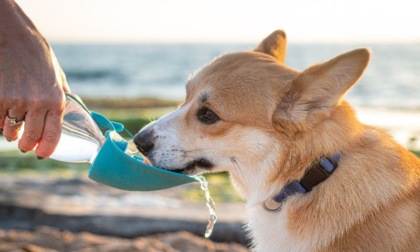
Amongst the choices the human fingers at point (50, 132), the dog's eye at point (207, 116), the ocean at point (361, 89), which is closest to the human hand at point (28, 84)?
the human fingers at point (50, 132)

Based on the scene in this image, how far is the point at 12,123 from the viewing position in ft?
10.1

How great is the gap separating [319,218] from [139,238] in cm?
260

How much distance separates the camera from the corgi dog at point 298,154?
3.62 meters

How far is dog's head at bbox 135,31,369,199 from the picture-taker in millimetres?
3789

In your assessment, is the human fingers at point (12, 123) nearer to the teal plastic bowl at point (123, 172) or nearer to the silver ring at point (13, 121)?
the silver ring at point (13, 121)

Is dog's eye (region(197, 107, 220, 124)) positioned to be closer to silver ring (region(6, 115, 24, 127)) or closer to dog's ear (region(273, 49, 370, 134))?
dog's ear (region(273, 49, 370, 134))

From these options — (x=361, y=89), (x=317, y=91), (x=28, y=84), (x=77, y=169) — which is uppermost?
(x=28, y=84)

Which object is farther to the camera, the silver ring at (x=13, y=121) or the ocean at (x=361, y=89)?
the ocean at (x=361, y=89)

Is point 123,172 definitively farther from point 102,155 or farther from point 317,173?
point 317,173

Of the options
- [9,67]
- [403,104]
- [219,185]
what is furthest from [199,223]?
[403,104]

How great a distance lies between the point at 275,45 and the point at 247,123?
3.13 ft

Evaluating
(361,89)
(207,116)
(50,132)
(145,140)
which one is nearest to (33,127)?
(50,132)

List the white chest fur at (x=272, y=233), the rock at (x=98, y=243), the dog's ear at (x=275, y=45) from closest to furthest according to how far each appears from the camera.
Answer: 1. the white chest fur at (x=272, y=233)
2. the dog's ear at (x=275, y=45)
3. the rock at (x=98, y=243)

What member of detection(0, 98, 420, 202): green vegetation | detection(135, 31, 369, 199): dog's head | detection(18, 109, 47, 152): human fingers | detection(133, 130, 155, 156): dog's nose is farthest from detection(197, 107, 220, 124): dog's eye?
detection(18, 109, 47, 152): human fingers
